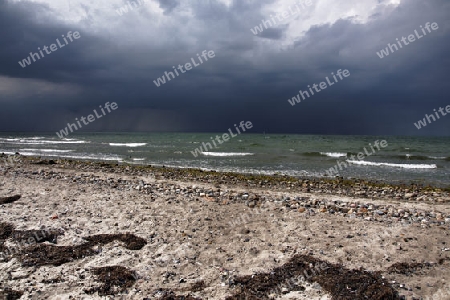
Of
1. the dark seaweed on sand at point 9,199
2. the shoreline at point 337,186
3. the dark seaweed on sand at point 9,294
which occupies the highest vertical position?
the dark seaweed on sand at point 9,199

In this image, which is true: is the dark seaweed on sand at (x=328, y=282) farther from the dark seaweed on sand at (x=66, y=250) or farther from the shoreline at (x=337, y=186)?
the shoreline at (x=337, y=186)

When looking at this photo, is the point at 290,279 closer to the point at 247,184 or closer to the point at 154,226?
the point at 154,226

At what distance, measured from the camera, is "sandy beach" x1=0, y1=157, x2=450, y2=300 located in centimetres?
514

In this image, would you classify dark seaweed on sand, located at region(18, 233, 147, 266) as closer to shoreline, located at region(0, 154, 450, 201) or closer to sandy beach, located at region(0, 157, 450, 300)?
sandy beach, located at region(0, 157, 450, 300)

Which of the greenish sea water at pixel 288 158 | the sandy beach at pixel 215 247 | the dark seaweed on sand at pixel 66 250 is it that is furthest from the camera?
the greenish sea water at pixel 288 158

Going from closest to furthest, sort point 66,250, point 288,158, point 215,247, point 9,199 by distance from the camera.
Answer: point 66,250, point 215,247, point 9,199, point 288,158

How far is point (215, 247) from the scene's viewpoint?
22.1ft

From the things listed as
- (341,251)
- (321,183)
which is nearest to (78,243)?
(341,251)

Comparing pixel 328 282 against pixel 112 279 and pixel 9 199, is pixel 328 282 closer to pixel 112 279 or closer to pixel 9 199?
pixel 112 279

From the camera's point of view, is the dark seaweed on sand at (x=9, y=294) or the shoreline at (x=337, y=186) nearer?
the dark seaweed on sand at (x=9, y=294)

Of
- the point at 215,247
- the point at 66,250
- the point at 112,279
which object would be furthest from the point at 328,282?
the point at 66,250

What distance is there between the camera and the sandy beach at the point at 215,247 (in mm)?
5141

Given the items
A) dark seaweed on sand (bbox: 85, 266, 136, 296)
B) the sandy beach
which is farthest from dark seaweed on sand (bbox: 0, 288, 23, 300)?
dark seaweed on sand (bbox: 85, 266, 136, 296)

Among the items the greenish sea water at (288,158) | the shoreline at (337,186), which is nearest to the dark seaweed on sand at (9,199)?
the shoreline at (337,186)
